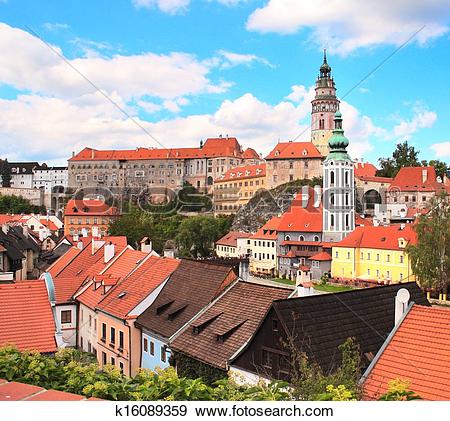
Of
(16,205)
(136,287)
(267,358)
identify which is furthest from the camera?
(16,205)

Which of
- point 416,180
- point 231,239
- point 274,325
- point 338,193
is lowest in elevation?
point 274,325

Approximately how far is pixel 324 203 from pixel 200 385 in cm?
3677

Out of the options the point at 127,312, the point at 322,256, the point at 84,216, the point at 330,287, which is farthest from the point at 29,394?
the point at 84,216

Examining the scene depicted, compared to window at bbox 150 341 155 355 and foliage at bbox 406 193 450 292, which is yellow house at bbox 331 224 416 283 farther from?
window at bbox 150 341 155 355

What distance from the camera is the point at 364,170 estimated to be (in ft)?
186

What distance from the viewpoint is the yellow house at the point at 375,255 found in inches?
1136

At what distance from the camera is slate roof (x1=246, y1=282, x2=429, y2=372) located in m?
6.96

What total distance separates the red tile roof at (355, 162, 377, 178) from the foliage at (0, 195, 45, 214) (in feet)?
126

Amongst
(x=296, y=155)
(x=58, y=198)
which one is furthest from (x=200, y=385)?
(x=58, y=198)

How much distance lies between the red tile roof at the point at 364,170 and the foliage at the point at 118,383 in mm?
53768

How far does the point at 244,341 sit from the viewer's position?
8.46 meters

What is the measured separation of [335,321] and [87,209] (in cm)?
4556

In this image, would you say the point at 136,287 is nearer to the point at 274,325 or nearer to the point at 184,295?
the point at 184,295

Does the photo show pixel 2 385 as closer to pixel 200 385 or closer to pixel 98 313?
pixel 200 385
